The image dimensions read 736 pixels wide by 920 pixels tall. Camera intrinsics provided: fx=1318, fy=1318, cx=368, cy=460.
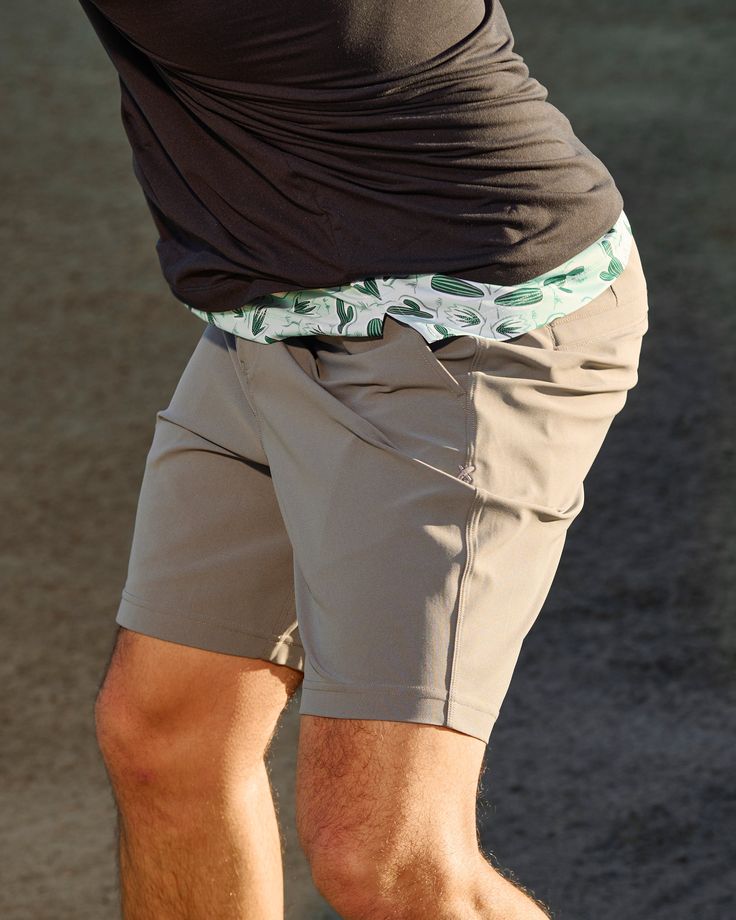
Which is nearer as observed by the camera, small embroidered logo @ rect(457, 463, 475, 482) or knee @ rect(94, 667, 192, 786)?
small embroidered logo @ rect(457, 463, 475, 482)

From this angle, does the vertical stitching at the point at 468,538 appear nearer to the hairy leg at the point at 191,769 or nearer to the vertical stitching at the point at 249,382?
the vertical stitching at the point at 249,382

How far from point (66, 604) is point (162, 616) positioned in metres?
1.67

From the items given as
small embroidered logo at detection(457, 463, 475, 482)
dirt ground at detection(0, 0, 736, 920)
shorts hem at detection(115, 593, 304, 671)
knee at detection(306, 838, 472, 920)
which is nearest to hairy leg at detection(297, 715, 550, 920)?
knee at detection(306, 838, 472, 920)

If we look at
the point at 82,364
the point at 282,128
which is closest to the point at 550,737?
the point at 282,128

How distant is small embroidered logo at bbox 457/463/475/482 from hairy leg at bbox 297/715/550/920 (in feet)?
0.98

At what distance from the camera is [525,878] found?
2.54 metres

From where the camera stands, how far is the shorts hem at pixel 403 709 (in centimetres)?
155

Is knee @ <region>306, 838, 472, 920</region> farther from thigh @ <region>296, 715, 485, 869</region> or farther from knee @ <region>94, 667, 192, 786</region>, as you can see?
knee @ <region>94, 667, 192, 786</region>

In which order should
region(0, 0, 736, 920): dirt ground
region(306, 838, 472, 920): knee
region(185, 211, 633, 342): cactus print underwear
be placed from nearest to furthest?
region(306, 838, 472, 920): knee < region(185, 211, 633, 342): cactus print underwear < region(0, 0, 736, 920): dirt ground

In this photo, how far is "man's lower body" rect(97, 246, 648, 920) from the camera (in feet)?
5.10

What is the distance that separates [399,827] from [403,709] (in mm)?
134

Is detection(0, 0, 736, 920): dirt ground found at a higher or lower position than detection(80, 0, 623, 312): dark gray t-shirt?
lower

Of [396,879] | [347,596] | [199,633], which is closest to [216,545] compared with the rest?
[199,633]

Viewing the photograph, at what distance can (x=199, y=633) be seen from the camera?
6.42 feet
